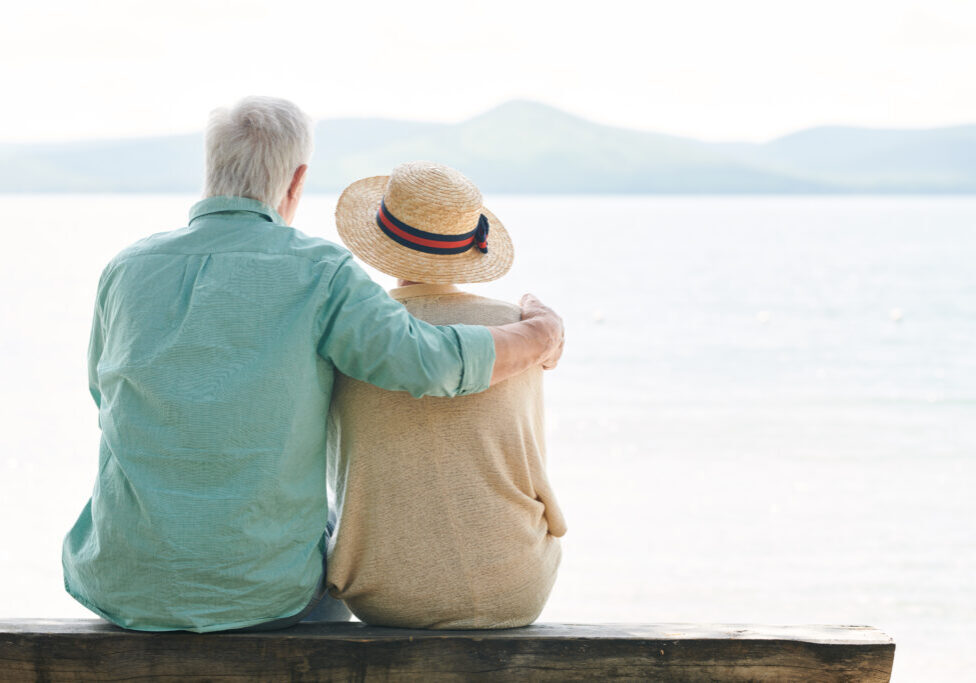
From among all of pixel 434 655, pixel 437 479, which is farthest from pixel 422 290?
pixel 434 655

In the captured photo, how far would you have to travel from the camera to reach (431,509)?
163cm

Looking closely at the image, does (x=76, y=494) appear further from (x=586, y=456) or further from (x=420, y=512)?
(x=420, y=512)

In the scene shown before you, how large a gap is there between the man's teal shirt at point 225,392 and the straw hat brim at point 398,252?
0.18 meters

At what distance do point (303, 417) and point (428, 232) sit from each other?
1.26ft

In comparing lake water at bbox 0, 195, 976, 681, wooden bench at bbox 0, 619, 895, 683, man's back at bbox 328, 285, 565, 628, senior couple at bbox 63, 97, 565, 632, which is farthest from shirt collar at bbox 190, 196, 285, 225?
lake water at bbox 0, 195, 976, 681

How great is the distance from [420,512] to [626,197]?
139671 mm

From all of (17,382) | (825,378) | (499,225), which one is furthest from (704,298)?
(499,225)

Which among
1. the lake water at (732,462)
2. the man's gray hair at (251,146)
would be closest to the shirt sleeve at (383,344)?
the man's gray hair at (251,146)

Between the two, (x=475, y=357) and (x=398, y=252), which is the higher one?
(x=398, y=252)

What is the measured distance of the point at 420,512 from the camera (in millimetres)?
1627

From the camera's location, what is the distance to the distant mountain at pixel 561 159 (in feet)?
375

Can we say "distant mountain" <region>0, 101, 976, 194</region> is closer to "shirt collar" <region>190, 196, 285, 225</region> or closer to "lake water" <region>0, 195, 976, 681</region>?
"lake water" <region>0, 195, 976, 681</region>

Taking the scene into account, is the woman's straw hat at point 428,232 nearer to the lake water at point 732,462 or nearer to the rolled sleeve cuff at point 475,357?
the rolled sleeve cuff at point 475,357

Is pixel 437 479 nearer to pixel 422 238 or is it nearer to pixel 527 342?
pixel 527 342
